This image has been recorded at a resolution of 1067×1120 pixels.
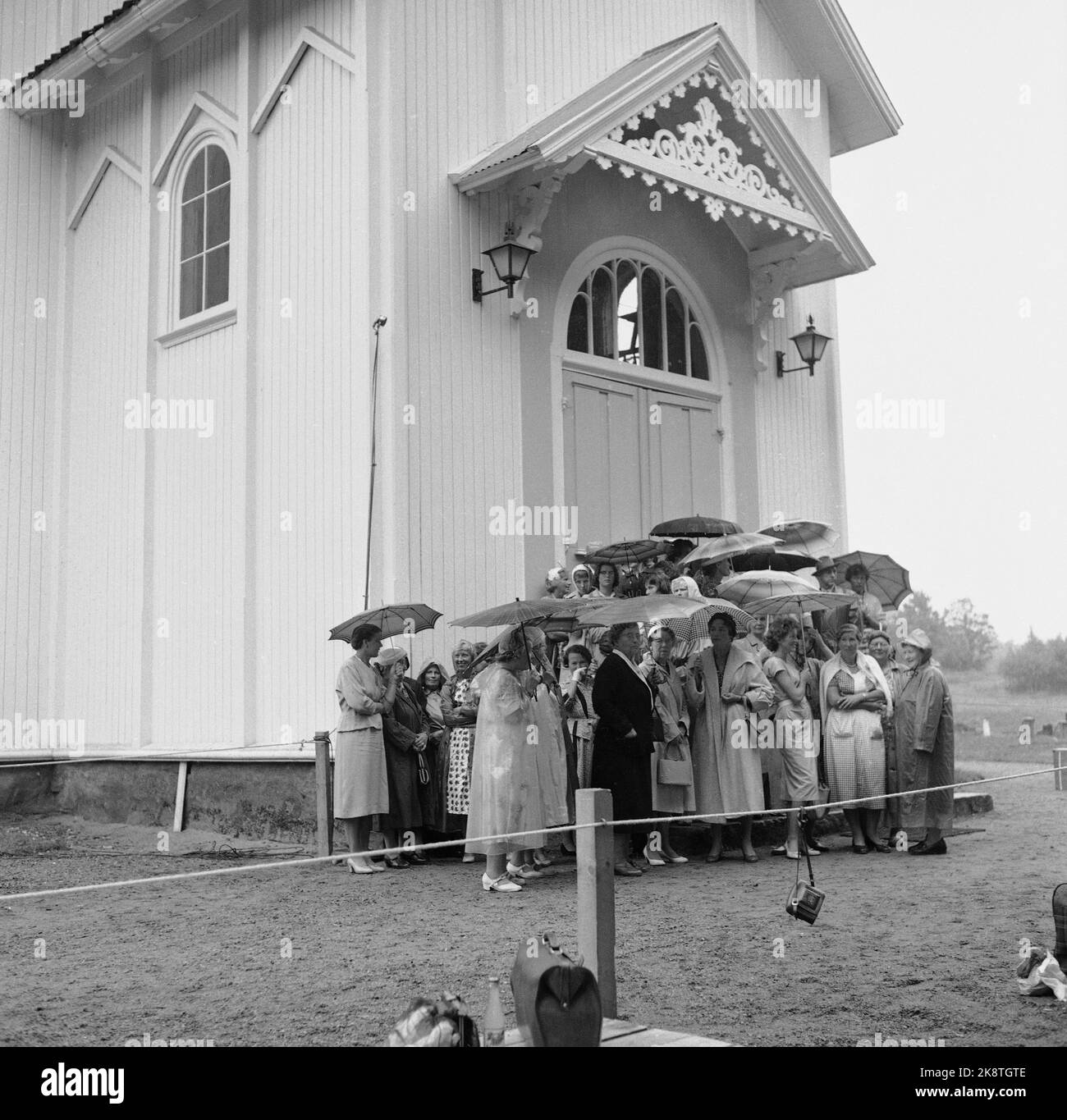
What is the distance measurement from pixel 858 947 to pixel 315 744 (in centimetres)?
491

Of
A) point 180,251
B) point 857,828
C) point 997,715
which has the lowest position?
point 857,828

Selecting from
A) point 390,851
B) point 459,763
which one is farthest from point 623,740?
point 390,851

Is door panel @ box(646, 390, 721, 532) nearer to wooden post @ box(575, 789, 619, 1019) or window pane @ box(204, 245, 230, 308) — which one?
window pane @ box(204, 245, 230, 308)

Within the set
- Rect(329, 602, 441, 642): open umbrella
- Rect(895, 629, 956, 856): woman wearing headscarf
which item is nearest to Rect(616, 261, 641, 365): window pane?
Rect(329, 602, 441, 642): open umbrella

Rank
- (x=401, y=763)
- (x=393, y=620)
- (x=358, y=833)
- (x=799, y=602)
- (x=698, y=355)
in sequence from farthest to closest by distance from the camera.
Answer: (x=698, y=355), (x=799, y=602), (x=393, y=620), (x=401, y=763), (x=358, y=833)

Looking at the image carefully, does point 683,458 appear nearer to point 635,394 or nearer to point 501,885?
point 635,394

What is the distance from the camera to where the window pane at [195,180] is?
13.3 m

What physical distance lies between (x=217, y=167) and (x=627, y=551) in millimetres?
5435

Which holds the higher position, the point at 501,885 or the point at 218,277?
the point at 218,277

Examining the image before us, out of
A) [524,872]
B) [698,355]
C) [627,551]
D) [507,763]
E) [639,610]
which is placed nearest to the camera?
[639,610]

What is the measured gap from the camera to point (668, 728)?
33.7ft
